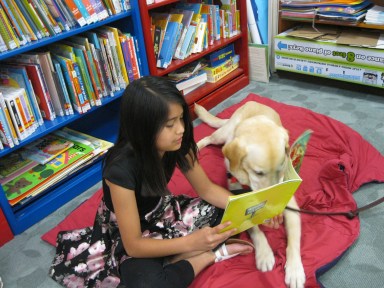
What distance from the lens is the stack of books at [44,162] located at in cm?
171

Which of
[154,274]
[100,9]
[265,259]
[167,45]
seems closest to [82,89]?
[100,9]

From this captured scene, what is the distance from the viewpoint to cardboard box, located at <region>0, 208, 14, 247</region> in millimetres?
1594

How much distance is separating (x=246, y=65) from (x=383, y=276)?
190cm

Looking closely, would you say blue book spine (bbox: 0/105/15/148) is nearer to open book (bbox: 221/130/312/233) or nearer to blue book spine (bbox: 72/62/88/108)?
blue book spine (bbox: 72/62/88/108)

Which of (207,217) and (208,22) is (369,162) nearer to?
(207,217)

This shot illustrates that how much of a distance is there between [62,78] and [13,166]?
50 centimetres

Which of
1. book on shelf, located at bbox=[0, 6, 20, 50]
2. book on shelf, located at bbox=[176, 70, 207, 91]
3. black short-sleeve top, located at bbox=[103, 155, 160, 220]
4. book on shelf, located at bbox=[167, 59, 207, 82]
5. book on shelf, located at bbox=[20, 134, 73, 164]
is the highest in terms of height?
book on shelf, located at bbox=[0, 6, 20, 50]

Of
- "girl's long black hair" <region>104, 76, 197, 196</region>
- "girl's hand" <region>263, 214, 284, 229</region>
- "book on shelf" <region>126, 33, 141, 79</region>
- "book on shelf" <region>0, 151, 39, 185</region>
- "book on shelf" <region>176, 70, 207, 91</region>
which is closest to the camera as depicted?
"girl's long black hair" <region>104, 76, 197, 196</region>

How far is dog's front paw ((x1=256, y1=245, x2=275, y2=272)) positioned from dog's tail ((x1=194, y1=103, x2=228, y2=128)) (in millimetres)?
987

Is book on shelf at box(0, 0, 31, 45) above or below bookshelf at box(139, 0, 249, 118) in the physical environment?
above

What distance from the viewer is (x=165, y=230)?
134 centimetres

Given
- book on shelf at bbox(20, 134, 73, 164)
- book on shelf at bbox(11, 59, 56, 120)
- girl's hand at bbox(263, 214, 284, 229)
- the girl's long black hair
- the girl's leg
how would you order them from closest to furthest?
the girl's long black hair
the girl's leg
girl's hand at bbox(263, 214, 284, 229)
book on shelf at bbox(11, 59, 56, 120)
book on shelf at bbox(20, 134, 73, 164)

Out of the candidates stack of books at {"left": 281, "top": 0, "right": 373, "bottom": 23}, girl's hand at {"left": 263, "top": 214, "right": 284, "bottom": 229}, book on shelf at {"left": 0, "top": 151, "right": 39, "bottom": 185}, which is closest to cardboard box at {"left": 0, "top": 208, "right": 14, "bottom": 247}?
book on shelf at {"left": 0, "top": 151, "right": 39, "bottom": 185}

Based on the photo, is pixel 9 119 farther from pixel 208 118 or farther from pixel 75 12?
pixel 208 118
